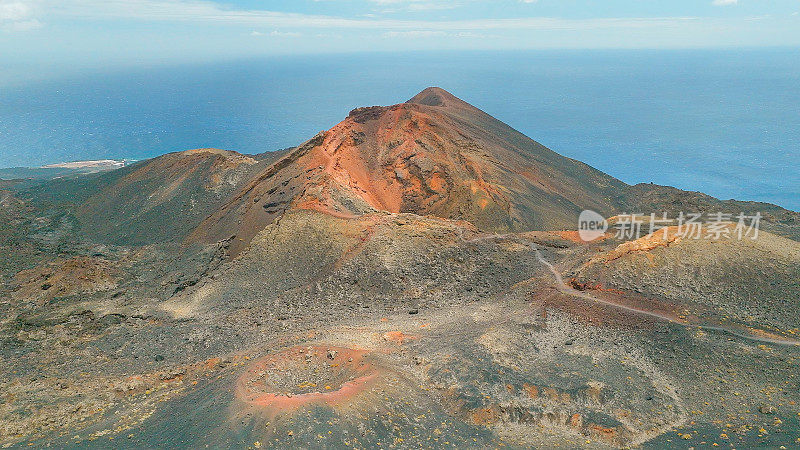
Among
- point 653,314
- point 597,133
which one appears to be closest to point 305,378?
point 653,314

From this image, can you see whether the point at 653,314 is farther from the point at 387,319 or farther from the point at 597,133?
the point at 597,133

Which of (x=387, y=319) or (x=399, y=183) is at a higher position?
(x=399, y=183)

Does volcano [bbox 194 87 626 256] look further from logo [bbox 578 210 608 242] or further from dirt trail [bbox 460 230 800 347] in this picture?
dirt trail [bbox 460 230 800 347]

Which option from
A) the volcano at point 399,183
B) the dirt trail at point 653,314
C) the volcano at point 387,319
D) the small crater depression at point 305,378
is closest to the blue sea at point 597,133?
the volcano at point 399,183

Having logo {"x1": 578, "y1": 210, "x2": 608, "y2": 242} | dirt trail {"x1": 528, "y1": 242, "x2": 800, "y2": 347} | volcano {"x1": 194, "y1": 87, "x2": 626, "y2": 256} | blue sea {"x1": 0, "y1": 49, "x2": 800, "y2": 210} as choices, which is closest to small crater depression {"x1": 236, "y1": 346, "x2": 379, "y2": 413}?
dirt trail {"x1": 528, "y1": 242, "x2": 800, "y2": 347}

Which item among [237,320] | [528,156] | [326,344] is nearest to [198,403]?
[326,344]

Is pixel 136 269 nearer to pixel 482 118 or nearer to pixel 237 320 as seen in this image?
pixel 237 320

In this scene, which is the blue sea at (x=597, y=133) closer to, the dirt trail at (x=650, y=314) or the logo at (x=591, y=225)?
the logo at (x=591, y=225)

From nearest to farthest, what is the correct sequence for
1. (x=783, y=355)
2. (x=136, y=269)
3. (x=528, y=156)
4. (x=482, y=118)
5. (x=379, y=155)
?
1. (x=783, y=355)
2. (x=136, y=269)
3. (x=379, y=155)
4. (x=528, y=156)
5. (x=482, y=118)
